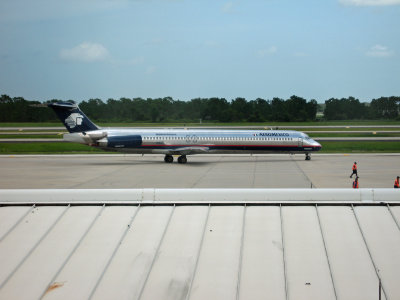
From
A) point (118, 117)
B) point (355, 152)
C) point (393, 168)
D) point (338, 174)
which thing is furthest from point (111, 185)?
point (118, 117)

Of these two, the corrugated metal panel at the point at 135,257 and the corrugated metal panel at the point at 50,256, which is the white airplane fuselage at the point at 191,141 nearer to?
the corrugated metal panel at the point at 50,256

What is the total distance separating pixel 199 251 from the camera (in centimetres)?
920

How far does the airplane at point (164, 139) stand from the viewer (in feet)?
157

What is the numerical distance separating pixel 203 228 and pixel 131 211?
5.33 feet

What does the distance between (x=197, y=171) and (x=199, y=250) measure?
34.3 metres

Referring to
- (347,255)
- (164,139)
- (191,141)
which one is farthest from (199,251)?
(191,141)

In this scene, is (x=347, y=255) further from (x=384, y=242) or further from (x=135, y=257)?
(x=135, y=257)

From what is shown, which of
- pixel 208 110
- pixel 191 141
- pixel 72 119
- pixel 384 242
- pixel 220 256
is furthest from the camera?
pixel 208 110

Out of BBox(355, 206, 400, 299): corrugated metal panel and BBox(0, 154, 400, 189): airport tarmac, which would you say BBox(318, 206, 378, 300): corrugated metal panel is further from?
BBox(0, 154, 400, 189): airport tarmac

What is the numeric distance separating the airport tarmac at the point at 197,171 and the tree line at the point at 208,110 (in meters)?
75.5

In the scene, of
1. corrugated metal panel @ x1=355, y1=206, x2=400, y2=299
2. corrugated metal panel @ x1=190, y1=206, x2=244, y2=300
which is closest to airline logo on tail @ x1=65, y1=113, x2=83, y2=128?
corrugated metal panel @ x1=190, y1=206, x2=244, y2=300

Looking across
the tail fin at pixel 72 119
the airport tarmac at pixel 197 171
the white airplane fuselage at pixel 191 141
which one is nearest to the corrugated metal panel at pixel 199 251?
the airport tarmac at pixel 197 171

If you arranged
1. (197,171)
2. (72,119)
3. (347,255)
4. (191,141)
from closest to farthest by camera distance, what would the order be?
1. (347,255)
2. (197,171)
3. (72,119)
4. (191,141)

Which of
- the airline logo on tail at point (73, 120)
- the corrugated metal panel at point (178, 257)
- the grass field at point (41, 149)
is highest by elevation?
the airline logo on tail at point (73, 120)
